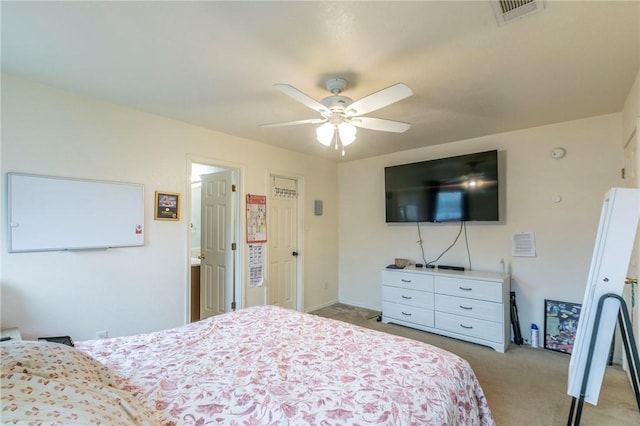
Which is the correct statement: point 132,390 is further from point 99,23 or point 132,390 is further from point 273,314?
point 99,23

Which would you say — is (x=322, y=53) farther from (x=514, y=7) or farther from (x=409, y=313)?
(x=409, y=313)

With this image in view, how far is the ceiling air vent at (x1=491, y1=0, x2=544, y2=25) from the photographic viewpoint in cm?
144

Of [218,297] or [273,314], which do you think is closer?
[273,314]

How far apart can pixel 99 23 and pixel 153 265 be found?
2.05 m

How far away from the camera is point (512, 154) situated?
3.48m

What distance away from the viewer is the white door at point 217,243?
12.1 feet

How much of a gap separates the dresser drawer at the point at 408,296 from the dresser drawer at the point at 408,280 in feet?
0.17

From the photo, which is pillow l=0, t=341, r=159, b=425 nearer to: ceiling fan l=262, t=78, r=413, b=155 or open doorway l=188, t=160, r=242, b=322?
ceiling fan l=262, t=78, r=413, b=155

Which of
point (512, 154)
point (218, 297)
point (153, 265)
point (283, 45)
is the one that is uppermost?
point (283, 45)

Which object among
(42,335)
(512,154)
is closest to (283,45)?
(42,335)

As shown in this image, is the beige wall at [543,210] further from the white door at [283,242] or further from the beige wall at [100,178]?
the beige wall at [100,178]

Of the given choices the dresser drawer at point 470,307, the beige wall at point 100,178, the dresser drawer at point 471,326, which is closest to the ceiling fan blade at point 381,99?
the beige wall at point 100,178

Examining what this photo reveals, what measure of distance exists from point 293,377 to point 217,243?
111 inches

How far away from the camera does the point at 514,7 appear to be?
147 cm
